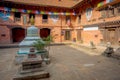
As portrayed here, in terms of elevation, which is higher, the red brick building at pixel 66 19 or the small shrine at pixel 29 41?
the red brick building at pixel 66 19

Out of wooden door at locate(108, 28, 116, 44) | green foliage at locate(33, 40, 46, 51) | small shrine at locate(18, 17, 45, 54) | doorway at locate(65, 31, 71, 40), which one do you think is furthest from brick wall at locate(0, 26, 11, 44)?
wooden door at locate(108, 28, 116, 44)

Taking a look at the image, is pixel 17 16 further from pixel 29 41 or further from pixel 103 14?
pixel 103 14

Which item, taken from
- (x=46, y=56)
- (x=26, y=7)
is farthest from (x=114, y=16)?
(x=26, y=7)

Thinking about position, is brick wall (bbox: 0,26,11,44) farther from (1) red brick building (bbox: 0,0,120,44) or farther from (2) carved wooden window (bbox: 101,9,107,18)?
(2) carved wooden window (bbox: 101,9,107,18)

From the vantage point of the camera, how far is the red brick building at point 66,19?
1198 cm

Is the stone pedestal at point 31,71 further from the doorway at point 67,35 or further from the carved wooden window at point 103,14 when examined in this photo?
the doorway at point 67,35

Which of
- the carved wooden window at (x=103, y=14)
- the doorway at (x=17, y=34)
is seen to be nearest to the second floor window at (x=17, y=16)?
the doorway at (x=17, y=34)

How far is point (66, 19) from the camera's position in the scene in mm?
20281

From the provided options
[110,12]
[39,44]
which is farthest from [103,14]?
[39,44]

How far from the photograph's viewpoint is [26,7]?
1747cm

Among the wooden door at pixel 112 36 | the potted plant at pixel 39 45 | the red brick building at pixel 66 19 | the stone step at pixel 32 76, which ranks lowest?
the stone step at pixel 32 76

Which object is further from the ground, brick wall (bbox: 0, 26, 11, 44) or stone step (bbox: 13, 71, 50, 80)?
brick wall (bbox: 0, 26, 11, 44)

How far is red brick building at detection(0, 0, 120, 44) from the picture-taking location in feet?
39.3

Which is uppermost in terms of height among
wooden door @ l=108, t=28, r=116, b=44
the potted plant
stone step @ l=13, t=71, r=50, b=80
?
wooden door @ l=108, t=28, r=116, b=44
